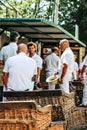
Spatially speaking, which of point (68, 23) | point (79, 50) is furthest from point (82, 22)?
point (79, 50)

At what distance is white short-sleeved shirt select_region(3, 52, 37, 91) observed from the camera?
9.27 meters

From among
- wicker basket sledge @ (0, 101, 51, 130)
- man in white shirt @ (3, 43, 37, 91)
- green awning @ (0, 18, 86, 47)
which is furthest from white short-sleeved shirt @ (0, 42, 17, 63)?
wicker basket sledge @ (0, 101, 51, 130)

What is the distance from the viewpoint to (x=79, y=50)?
1216 inches

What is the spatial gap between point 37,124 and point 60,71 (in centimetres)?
671

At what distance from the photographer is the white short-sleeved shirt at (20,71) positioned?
30.4 ft

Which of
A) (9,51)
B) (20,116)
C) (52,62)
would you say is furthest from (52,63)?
(20,116)

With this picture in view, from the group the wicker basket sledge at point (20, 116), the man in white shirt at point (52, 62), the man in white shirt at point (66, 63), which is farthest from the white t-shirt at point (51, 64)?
the wicker basket sledge at point (20, 116)

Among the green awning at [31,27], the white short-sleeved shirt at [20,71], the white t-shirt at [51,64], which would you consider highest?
the green awning at [31,27]

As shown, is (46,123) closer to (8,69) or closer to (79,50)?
(8,69)

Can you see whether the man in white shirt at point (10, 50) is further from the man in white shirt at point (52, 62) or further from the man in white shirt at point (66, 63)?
the man in white shirt at point (52, 62)

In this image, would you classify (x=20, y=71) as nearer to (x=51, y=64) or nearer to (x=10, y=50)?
(x=10, y=50)

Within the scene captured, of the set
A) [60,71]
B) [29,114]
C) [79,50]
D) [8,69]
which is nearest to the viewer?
[29,114]

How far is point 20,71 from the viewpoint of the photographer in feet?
30.5

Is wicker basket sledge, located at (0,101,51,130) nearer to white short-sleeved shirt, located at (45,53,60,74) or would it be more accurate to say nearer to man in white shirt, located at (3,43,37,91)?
man in white shirt, located at (3,43,37,91)
